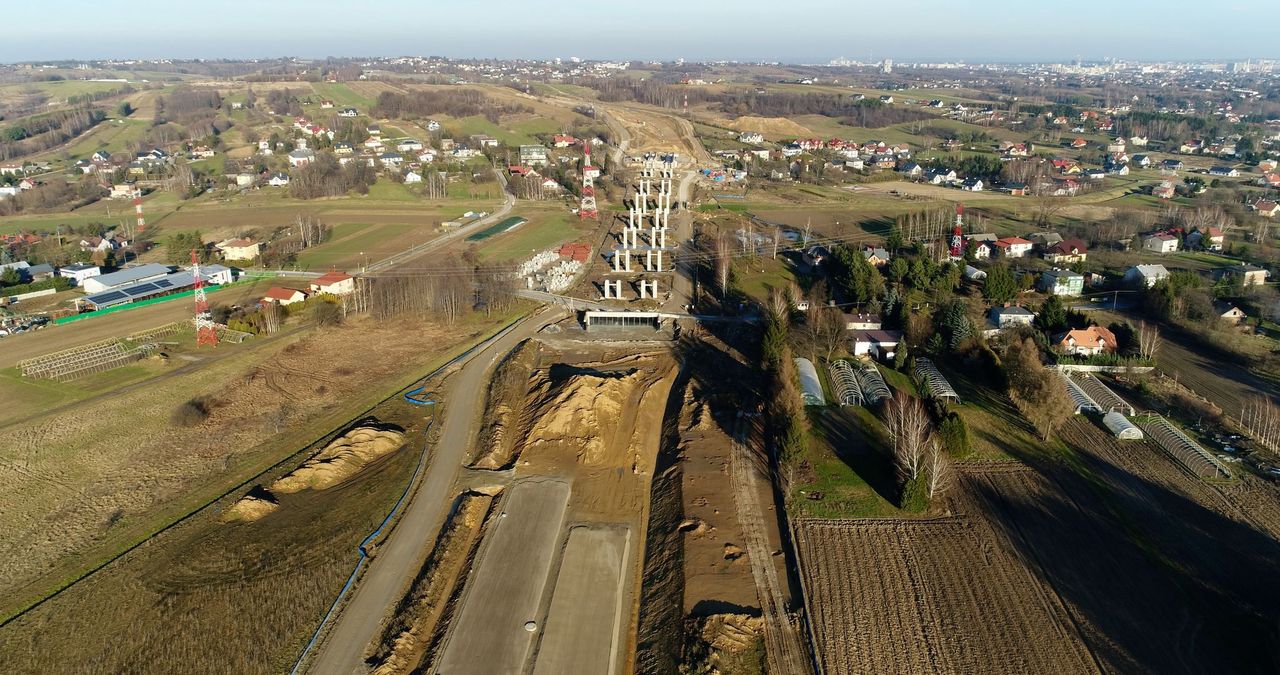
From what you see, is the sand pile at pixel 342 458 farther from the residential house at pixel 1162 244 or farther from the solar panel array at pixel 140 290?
the residential house at pixel 1162 244

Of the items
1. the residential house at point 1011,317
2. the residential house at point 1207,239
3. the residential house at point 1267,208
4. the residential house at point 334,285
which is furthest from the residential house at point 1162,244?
the residential house at point 334,285

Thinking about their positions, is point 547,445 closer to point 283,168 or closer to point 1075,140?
point 283,168

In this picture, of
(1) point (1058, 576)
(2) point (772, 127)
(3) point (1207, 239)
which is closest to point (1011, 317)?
(1) point (1058, 576)

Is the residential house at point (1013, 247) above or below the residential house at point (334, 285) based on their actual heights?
above

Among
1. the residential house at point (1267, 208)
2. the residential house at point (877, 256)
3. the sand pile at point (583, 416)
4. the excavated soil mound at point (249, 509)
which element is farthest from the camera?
the residential house at point (1267, 208)

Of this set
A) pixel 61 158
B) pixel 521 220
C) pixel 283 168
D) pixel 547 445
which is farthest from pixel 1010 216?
pixel 61 158

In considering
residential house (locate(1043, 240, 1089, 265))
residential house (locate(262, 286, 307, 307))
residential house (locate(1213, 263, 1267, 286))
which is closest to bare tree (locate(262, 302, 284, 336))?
residential house (locate(262, 286, 307, 307))

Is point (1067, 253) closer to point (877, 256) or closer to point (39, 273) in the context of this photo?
point (877, 256)
